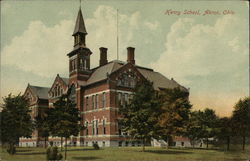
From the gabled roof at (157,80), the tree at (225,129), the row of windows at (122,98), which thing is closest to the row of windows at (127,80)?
the row of windows at (122,98)

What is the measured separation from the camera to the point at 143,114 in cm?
3400

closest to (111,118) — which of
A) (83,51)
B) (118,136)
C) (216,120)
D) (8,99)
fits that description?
(118,136)

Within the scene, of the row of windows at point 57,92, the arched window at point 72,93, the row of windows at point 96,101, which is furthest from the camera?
the row of windows at point 57,92

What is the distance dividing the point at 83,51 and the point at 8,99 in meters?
16.0

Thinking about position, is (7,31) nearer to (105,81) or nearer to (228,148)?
(105,81)

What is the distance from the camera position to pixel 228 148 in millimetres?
36250

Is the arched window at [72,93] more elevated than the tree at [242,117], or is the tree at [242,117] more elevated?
the arched window at [72,93]

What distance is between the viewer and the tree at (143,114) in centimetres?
3394

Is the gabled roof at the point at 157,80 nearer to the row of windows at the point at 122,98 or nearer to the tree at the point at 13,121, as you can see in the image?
the row of windows at the point at 122,98

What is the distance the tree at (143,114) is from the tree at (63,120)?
7.82m

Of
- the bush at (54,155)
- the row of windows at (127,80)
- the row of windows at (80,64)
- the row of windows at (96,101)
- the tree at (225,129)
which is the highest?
the row of windows at (80,64)

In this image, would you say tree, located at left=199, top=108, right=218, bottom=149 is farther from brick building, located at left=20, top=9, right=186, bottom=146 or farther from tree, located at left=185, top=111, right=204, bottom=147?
brick building, located at left=20, top=9, right=186, bottom=146

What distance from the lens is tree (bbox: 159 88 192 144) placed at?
3784 centimetres

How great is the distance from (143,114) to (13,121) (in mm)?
12349
